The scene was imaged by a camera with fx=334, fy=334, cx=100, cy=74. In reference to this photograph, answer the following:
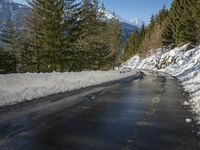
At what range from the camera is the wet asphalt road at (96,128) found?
748 centimetres

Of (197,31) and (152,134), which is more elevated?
(197,31)

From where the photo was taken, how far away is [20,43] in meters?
50.8

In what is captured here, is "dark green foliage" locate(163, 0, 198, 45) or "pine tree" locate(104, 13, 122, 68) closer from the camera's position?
"dark green foliage" locate(163, 0, 198, 45)

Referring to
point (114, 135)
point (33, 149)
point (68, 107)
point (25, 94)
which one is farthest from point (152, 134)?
point (25, 94)

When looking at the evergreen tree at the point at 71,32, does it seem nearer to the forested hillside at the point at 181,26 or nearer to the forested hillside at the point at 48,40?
the forested hillside at the point at 48,40

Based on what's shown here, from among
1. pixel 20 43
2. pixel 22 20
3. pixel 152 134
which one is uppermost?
pixel 22 20

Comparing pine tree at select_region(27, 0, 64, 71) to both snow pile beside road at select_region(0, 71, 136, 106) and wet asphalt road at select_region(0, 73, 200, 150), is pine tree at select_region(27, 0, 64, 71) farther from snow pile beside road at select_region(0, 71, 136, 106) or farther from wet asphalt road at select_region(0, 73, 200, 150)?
wet asphalt road at select_region(0, 73, 200, 150)

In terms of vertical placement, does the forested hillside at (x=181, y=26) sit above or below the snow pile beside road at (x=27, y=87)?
above

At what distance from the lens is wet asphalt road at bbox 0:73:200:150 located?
748 cm

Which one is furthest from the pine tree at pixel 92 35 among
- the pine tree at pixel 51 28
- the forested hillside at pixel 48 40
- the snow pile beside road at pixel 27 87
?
the snow pile beside road at pixel 27 87

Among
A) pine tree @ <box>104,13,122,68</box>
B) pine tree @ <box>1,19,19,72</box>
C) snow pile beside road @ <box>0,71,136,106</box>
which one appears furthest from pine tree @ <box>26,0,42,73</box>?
pine tree @ <box>104,13,122,68</box>

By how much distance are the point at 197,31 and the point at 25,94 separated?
3720cm

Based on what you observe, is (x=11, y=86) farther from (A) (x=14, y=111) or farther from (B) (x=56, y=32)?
(B) (x=56, y=32)

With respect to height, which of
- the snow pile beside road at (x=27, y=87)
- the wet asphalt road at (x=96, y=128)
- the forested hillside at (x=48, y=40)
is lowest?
the wet asphalt road at (x=96, y=128)
